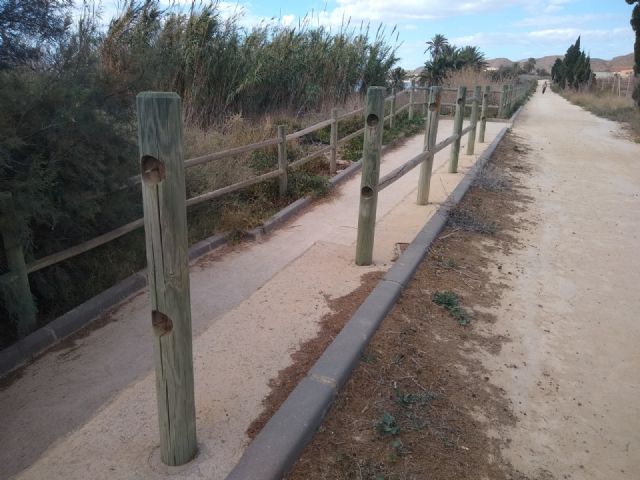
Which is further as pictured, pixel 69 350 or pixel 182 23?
pixel 182 23

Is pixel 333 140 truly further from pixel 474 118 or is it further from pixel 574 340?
pixel 574 340

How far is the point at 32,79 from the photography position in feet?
10.5

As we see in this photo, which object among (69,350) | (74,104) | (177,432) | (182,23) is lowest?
(69,350)

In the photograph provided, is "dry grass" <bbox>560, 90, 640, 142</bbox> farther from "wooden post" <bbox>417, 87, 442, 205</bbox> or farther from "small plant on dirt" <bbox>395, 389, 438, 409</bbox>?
"small plant on dirt" <bbox>395, 389, 438, 409</bbox>

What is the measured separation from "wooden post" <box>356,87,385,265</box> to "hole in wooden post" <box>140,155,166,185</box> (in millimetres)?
2579

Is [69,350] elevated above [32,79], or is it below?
below

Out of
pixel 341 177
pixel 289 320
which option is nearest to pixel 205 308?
pixel 289 320

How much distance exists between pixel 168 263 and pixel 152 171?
13.8 inches

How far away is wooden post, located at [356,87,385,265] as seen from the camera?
4100 millimetres

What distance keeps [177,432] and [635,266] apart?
447 cm

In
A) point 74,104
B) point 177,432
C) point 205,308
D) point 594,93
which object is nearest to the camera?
point 177,432

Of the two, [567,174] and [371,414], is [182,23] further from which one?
[371,414]

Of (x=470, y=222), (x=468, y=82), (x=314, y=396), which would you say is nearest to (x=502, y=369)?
(x=314, y=396)

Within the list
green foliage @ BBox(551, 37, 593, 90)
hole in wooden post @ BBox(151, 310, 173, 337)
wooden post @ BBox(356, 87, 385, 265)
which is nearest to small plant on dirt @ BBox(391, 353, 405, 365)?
hole in wooden post @ BBox(151, 310, 173, 337)
